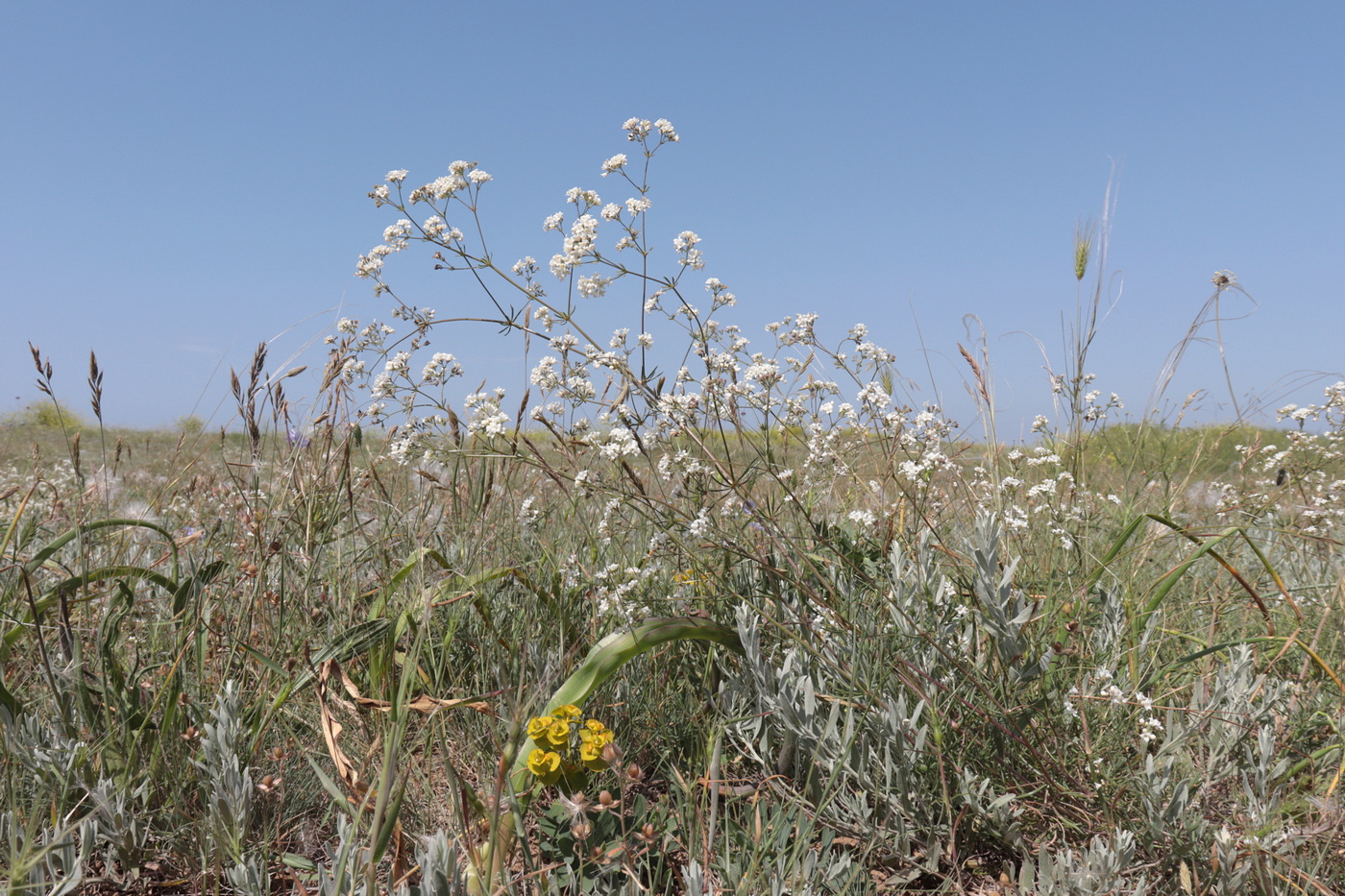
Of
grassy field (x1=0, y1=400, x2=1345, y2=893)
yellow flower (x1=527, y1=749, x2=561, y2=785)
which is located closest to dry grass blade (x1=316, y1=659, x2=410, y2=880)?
grassy field (x1=0, y1=400, x2=1345, y2=893)

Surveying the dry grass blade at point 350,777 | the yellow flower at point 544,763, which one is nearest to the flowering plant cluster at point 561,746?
the yellow flower at point 544,763

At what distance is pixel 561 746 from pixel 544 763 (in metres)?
0.06

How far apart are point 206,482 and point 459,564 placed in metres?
2.05

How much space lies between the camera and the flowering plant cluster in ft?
5.36

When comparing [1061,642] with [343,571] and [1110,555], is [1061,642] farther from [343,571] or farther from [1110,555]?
[343,571]

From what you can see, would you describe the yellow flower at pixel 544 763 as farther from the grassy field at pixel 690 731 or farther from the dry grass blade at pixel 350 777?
the dry grass blade at pixel 350 777

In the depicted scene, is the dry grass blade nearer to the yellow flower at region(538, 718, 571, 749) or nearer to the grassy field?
the grassy field

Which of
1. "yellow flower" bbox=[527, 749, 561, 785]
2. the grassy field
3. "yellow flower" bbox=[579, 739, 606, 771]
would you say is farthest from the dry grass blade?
"yellow flower" bbox=[579, 739, 606, 771]

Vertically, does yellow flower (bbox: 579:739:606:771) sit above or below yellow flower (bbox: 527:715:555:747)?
below

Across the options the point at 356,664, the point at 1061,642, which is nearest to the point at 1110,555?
the point at 1061,642

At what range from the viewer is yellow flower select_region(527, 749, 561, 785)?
5.35 ft

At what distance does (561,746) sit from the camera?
1.67 metres

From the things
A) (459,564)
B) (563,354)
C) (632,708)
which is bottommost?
(632,708)

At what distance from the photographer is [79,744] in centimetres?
176
